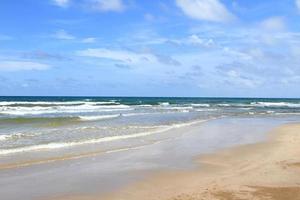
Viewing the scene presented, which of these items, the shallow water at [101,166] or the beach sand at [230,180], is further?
the shallow water at [101,166]

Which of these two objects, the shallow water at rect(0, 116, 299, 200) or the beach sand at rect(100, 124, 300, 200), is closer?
the beach sand at rect(100, 124, 300, 200)

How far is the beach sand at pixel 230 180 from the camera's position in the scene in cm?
836

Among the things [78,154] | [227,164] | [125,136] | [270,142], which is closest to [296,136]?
[270,142]

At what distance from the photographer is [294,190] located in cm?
866

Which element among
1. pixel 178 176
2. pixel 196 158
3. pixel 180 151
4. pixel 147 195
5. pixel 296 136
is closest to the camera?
pixel 147 195

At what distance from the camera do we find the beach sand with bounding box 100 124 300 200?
8.36 m

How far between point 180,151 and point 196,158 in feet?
4.62

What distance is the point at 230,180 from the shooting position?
9711mm

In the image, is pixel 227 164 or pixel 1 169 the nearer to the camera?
pixel 1 169

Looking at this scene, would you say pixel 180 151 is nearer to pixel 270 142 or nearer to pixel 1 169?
pixel 270 142

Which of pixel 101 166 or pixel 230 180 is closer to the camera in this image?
pixel 230 180

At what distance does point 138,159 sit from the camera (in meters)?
12.7

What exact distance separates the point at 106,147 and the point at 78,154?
75.2 inches

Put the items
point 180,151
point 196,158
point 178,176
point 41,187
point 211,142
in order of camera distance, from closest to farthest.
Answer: point 41,187 → point 178,176 → point 196,158 → point 180,151 → point 211,142
